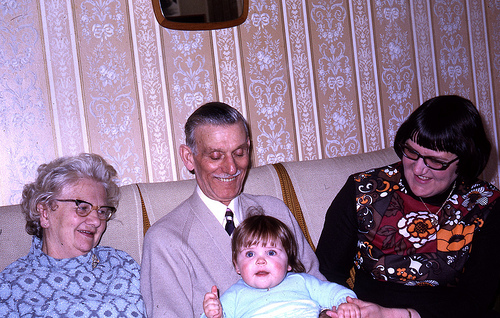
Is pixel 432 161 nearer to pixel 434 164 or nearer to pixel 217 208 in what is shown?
pixel 434 164

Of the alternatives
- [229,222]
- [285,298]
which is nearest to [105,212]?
[229,222]

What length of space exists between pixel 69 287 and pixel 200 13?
5.12 ft

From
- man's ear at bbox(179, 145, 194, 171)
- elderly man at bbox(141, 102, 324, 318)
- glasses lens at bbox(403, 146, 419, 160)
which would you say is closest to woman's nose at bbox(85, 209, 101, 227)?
elderly man at bbox(141, 102, 324, 318)

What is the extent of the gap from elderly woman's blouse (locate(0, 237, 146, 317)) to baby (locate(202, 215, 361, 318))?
0.44 meters

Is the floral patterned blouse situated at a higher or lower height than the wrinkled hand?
higher

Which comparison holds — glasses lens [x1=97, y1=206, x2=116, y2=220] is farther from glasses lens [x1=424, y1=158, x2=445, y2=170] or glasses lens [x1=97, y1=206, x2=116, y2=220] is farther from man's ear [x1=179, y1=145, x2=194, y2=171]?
glasses lens [x1=424, y1=158, x2=445, y2=170]

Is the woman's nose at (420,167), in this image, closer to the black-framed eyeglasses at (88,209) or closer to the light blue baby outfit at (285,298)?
the light blue baby outfit at (285,298)

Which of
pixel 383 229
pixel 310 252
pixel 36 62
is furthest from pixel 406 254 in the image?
pixel 36 62

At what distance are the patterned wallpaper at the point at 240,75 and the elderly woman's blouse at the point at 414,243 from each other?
32.4 inches

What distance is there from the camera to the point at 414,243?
1.79 m

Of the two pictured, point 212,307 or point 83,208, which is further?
point 83,208

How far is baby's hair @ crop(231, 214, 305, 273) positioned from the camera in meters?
1.64

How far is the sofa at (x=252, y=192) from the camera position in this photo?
1.83 meters

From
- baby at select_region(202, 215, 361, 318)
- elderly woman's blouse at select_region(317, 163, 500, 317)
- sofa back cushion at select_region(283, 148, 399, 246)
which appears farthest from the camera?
sofa back cushion at select_region(283, 148, 399, 246)
